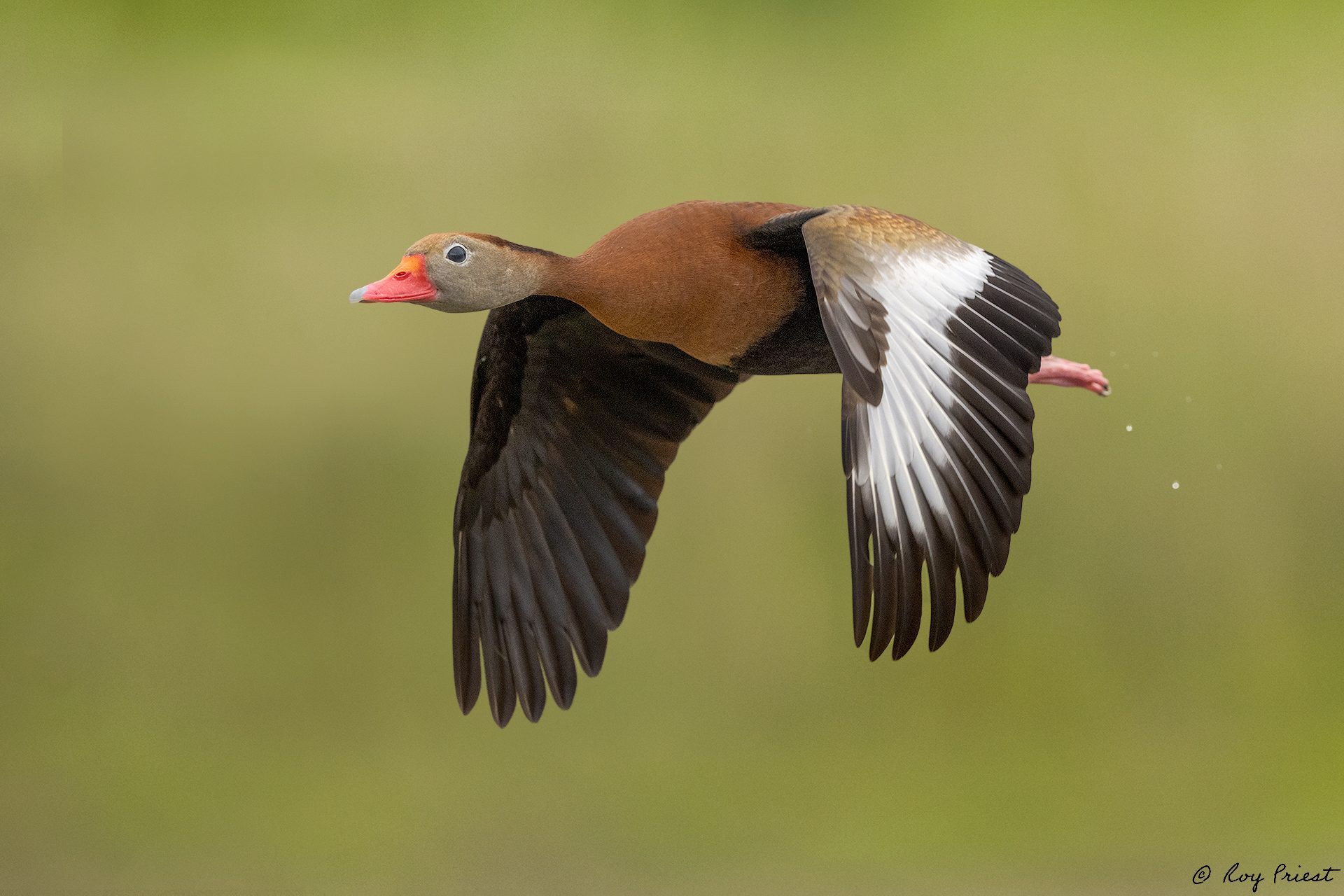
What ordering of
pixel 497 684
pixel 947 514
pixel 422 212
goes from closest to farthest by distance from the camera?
pixel 947 514 < pixel 497 684 < pixel 422 212

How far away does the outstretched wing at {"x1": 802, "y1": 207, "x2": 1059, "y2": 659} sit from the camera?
4.82ft

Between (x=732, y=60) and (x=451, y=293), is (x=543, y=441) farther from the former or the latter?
(x=732, y=60)

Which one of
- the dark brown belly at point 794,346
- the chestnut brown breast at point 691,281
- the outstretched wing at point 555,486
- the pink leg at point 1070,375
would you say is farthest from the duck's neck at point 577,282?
the pink leg at point 1070,375

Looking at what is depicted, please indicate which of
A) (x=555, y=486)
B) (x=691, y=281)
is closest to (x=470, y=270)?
(x=691, y=281)

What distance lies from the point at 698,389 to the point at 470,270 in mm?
552

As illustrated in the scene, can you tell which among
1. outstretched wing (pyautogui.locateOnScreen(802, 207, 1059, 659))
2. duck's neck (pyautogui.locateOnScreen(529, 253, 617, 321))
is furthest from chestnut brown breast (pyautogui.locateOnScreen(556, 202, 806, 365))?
outstretched wing (pyautogui.locateOnScreen(802, 207, 1059, 659))

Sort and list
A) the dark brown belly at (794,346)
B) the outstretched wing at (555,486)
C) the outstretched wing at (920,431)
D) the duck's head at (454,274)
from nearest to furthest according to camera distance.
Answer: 1. the outstretched wing at (920,431)
2. the duck's head at (454,274)
3. the dark brown belly at (794,346)
4. the outstretched wing at (555,486)

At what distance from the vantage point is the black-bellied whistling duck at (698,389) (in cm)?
149

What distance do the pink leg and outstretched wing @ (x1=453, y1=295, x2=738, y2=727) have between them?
48cm

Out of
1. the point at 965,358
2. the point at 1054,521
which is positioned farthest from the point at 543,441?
the point at 1054,521

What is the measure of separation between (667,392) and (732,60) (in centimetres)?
127

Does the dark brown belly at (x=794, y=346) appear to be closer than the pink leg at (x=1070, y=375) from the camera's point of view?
Yes

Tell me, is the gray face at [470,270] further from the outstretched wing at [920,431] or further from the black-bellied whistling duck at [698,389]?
the outstretched wing at [920,431]

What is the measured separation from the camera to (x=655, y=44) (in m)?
3.19
